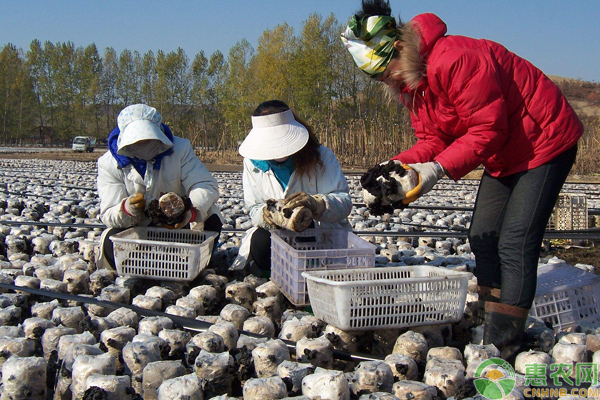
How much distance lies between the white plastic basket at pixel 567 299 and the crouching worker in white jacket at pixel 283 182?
99 cm

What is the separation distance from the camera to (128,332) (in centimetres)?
213

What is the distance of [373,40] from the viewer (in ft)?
6.62

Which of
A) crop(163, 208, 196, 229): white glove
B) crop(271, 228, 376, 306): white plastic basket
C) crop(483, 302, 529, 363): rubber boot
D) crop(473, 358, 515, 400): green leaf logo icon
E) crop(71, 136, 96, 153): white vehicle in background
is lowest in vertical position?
crop(473, 358, 515, 400): green leaf logo icon

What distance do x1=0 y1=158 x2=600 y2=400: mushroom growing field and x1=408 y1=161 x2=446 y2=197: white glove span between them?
0.45 meters

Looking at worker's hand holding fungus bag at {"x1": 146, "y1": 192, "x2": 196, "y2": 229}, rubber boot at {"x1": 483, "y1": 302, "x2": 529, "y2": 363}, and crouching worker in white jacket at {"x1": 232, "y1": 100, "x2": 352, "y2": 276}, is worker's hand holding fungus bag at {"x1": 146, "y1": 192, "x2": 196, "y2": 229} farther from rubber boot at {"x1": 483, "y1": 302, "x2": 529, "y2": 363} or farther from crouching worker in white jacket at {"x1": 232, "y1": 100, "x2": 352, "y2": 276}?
rubber boot at {"x1": 483, "y1": 302, "x2": 529, "y2": 363}

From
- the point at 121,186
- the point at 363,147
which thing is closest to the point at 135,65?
the point at 363,147

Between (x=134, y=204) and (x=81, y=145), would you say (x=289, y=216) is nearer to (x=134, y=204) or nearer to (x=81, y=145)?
(x=134, y=204)

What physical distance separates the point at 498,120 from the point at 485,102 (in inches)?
3.0

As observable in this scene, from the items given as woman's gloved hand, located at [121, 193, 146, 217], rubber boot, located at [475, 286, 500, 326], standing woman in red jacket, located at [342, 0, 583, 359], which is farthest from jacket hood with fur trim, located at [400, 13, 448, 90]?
woman's gloved hand, located at [121, 193, 146, 217]

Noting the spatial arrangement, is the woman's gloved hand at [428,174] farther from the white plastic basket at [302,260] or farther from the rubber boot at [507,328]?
the white plastic basket at [302,260]

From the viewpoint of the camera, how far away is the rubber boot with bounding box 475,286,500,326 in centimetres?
239

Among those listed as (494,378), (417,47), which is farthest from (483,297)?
(417,47)

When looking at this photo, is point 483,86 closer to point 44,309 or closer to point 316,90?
point 44,309

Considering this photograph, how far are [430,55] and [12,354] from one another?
1798 mm
